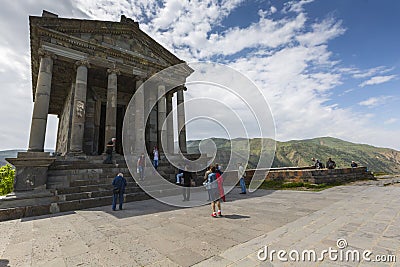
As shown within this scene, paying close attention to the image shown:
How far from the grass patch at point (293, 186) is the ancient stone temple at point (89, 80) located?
8268 millimetres

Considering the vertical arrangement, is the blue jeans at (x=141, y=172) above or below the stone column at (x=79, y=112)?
below

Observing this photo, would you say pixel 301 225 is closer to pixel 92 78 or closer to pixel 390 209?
pixel 390 209

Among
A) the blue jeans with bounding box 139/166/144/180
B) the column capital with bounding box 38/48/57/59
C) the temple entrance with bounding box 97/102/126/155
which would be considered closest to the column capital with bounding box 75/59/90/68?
the column capital with bounding box 38/48/57/59

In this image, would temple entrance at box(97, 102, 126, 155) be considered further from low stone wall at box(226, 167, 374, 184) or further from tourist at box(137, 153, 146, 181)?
low stone wall at box(226, 167, 374, 184)

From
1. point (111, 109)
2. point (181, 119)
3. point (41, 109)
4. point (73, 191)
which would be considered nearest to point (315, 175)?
point (181, 119)

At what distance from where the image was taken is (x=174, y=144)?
18922 mm

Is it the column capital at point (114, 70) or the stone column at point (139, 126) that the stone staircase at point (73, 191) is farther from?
the column capital at point (114, 70)

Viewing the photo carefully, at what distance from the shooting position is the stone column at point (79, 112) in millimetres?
12791

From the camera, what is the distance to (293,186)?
13.2 metres

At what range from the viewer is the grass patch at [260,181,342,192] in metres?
12.2

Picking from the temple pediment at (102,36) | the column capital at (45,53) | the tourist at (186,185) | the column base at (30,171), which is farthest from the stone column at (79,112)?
the tourist at (186,185)

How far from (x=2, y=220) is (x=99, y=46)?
41.7 feet

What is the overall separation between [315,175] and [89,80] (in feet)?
66.6

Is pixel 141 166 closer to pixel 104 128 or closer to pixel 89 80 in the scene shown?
pixel 104 128
